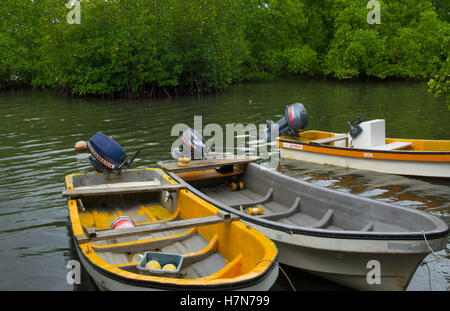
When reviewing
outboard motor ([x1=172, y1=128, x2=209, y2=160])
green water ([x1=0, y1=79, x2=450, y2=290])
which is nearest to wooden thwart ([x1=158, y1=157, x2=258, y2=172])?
outboard motor ([x1=172, y1=128, x2=209, y2=160])

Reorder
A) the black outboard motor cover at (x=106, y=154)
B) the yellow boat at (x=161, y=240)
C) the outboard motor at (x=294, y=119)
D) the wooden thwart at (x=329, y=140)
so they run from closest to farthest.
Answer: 1. the yellow boat at (x=161, y=240)
2. the black outboard motor cover at (x=106, y=154)
3. the wooden thwart at (x=329, y=140)
4. the outboard motor at (x=294, y=119)

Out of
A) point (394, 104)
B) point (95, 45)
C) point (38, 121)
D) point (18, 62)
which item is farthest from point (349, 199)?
point (18, 62)

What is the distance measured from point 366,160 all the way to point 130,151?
6.81m

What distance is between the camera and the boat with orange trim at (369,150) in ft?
32.3

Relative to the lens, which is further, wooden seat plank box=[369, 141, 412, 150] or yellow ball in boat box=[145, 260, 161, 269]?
wooden seat plank box=[369, 141, 412, 150]

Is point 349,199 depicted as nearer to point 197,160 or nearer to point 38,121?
point 197,160

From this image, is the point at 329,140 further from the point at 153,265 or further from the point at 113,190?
the point at 153,265

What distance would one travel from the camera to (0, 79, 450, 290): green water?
6.31 m

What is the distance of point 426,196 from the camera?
8938mm

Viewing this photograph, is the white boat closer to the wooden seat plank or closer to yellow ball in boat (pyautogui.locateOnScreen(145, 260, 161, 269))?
yellow ball in boat (pyautogui.locateOnScreen(145, 260, 161, 269))

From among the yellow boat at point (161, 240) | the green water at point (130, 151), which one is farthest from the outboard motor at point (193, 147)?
the green water at point (130, 151)

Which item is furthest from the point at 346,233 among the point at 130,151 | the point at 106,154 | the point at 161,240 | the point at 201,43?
the point at 201,43

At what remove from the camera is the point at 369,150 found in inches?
416

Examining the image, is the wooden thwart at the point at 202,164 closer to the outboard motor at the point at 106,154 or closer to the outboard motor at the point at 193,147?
the outboard motor at the point at 193,147
